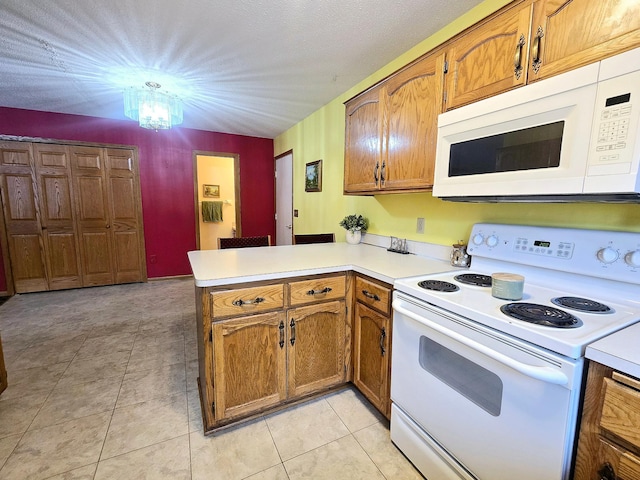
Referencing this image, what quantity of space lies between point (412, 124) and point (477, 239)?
77cm

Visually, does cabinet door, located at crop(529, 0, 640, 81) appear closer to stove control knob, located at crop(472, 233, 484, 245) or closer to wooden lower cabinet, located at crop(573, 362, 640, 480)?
stove control knob, located at crop(472, 233, 484, 245)

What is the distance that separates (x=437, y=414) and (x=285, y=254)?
1283mm

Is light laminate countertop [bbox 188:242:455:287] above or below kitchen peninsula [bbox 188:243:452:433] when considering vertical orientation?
above

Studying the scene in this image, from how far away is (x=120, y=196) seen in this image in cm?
419

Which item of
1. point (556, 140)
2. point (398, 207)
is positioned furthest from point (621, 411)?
point (398, 207)

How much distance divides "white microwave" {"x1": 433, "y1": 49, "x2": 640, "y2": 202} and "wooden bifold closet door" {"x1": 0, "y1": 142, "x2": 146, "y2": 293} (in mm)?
4479

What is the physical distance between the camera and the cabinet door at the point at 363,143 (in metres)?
2.01

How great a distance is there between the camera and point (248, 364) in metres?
1.58

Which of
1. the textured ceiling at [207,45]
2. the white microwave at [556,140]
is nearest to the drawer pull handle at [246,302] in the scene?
the white microwave at [556,140]

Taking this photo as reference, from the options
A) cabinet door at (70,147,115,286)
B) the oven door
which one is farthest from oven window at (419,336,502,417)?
cabinet door at (70,147,115,286)

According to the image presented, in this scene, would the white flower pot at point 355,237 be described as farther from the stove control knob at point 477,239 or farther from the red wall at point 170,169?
the red wall at point 170,169

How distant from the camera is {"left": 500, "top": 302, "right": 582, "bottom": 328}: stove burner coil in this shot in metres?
0.90

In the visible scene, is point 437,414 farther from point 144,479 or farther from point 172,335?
point 172,335

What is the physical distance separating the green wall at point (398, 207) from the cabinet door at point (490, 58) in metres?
0.48
